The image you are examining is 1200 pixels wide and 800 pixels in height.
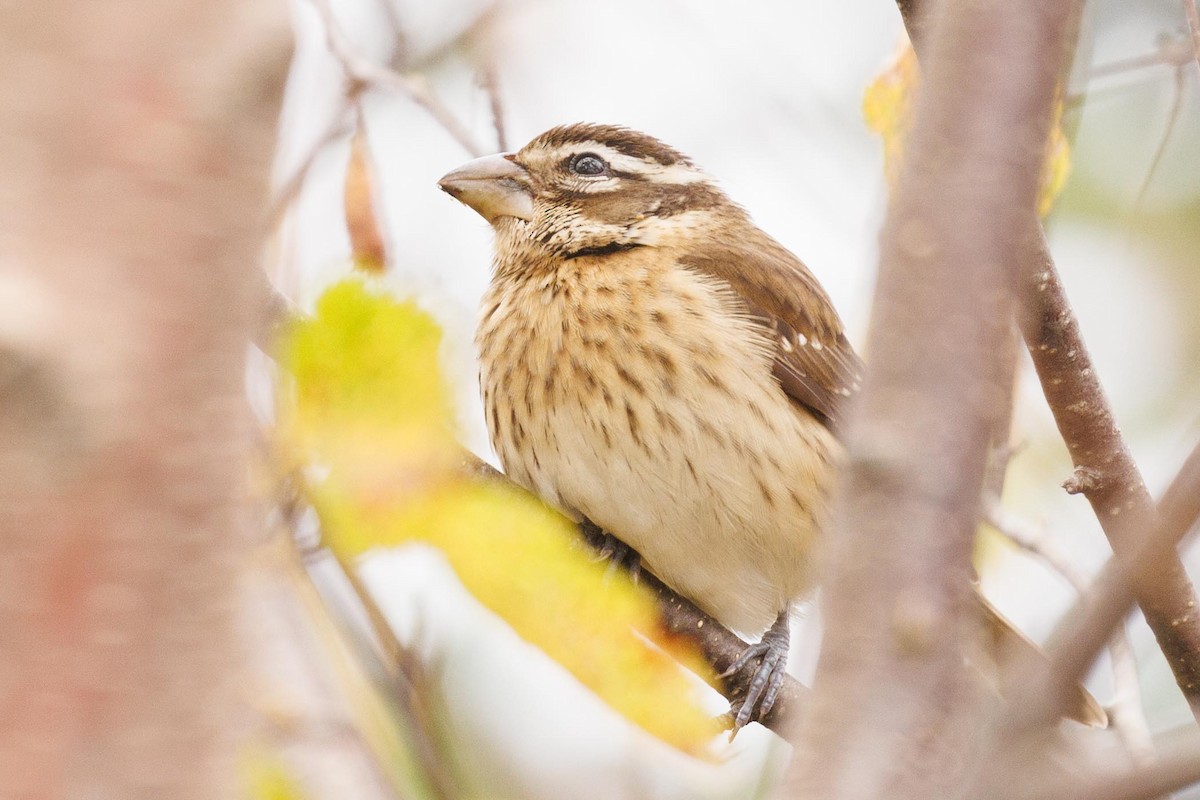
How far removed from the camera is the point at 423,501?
256 centimetres

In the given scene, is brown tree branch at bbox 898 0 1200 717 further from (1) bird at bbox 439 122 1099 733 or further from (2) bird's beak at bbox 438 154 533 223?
(2) bird's beak at bbox 438 154 533 223

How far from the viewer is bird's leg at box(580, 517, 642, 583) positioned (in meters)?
3.98

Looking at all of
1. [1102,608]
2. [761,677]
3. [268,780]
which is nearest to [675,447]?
[761,677]

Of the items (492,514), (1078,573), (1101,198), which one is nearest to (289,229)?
(492,514)

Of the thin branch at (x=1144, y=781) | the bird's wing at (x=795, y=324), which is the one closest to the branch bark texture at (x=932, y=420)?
the thin branch at (x=1144, y=781)

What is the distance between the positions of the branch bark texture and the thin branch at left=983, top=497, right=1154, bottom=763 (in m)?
2.06

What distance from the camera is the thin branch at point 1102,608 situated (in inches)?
37.6

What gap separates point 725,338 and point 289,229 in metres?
1.30

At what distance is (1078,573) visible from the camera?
11.4ft

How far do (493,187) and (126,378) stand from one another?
125 inches

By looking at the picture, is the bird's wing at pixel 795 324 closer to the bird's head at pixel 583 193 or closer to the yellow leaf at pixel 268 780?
the bird's head at pixel 583 193

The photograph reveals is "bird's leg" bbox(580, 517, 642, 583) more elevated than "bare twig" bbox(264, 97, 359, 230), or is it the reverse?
"bare twig" bbox(264, 97, 359, 230)

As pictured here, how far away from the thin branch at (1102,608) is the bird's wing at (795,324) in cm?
316

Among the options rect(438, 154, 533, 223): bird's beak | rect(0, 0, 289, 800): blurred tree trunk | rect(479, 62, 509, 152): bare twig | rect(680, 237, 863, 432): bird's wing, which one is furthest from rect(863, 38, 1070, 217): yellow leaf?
rect(0, 0, 289, 800): blurred tree trunk
